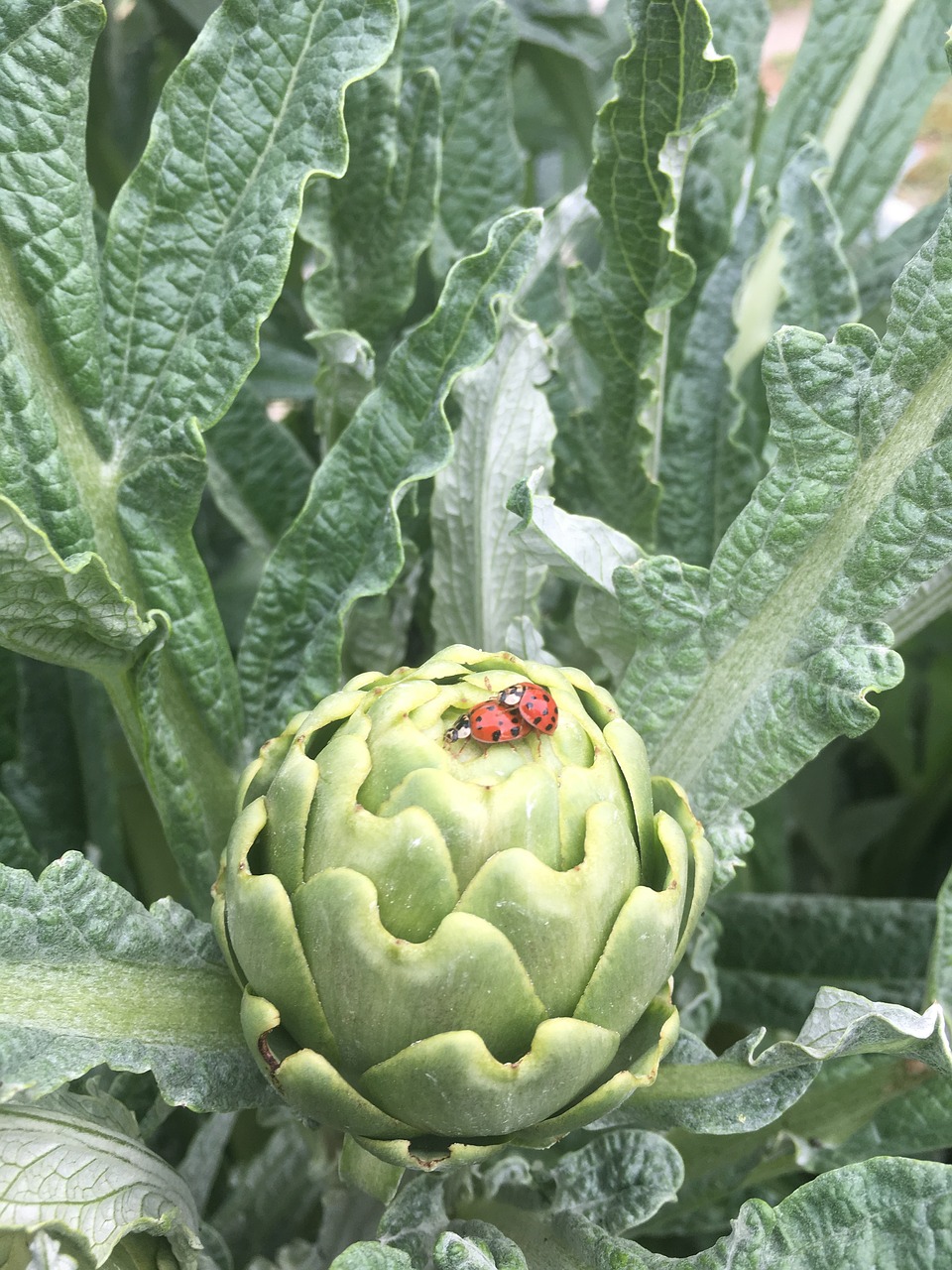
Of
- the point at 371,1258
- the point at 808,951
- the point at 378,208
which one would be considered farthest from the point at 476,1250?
the point at 378,208

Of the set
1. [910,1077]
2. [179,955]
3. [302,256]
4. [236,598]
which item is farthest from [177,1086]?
[302,256]

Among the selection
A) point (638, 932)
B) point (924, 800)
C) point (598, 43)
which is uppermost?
point (598, 43)

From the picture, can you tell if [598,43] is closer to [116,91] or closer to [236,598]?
[116,91]

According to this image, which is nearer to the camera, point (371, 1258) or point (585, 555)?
point (371, 1258)

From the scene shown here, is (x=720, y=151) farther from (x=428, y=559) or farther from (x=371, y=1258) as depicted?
(x=371, y=1258)

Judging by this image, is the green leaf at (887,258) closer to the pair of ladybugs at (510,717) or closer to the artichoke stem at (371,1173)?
the pair of ladybugs at (510,717)

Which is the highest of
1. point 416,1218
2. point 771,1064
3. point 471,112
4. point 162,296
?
point 471,112

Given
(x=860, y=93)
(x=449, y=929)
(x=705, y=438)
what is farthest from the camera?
(x=860, y=93)
